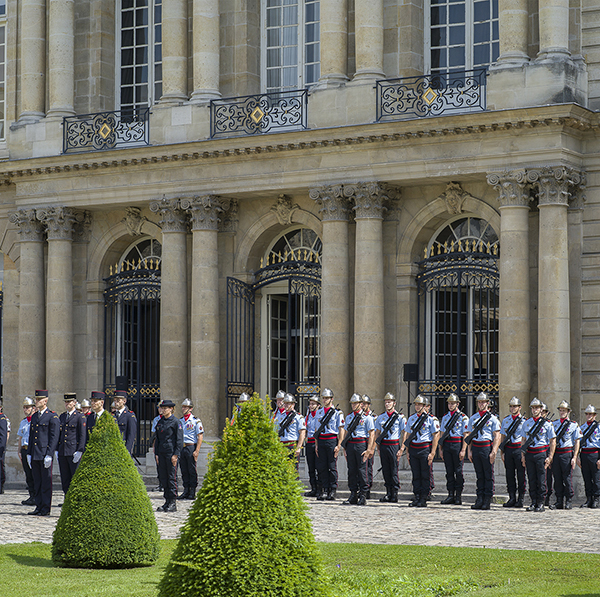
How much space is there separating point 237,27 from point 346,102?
3.48 metres

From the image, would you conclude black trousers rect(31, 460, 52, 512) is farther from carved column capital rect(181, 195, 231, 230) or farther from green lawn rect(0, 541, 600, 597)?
carved column capital rect(181, 195, 231, 230)

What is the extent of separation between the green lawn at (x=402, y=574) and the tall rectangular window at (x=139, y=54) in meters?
15.1

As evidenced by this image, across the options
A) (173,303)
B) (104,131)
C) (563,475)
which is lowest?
(563,475)

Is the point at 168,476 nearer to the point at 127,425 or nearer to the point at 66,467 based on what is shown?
the point at 66,467

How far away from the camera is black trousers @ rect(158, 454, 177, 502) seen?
1747 cm

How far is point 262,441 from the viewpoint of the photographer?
7371 mm

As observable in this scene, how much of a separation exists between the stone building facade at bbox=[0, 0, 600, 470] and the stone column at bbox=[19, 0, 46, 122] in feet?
0.16

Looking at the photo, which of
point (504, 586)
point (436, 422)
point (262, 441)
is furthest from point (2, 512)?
point (262, 441)

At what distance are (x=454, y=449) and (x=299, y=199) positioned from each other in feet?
22.9

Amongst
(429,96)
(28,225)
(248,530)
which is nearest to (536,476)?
(429,96)

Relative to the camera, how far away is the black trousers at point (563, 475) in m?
18.0

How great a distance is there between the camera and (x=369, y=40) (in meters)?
22.4

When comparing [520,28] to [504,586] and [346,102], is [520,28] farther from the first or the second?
[504,586]

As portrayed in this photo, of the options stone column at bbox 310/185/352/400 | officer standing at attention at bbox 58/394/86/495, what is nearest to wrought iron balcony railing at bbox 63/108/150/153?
stone column at bbox 310/185/352/400
